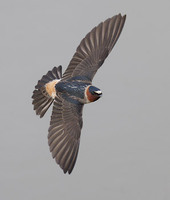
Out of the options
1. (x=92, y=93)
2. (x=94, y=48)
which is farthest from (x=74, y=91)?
(x=94, y=48)

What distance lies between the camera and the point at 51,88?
2.63 metres

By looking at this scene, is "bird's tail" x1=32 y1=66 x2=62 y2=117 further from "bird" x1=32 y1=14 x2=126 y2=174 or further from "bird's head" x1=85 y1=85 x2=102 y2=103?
"bird's head" x1=85 y1=85 x2=102 y2=103

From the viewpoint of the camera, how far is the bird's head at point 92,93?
95.7 inches

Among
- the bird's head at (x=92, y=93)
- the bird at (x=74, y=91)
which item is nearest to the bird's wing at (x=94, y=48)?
the bird at (x=74, y=91)

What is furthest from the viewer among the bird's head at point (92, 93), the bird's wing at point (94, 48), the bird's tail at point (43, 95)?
the bird's tail at point (43, 95)

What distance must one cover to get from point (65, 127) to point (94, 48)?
33cm

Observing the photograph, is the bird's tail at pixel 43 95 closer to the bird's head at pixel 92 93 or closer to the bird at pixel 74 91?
the bird at pixel 74 91

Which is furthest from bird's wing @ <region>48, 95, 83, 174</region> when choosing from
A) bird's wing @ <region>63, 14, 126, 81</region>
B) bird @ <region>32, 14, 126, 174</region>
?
bird's wing @ <region>63, 14, 126, 81</region>

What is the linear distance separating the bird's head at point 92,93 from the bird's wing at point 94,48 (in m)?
0.12

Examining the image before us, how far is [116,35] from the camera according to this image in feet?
8.52

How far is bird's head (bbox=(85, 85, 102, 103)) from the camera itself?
2430mm

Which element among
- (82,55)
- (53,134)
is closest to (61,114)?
(53,134)

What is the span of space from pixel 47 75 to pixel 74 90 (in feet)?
0.87

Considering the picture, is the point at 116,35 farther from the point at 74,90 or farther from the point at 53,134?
the point at 53,134
